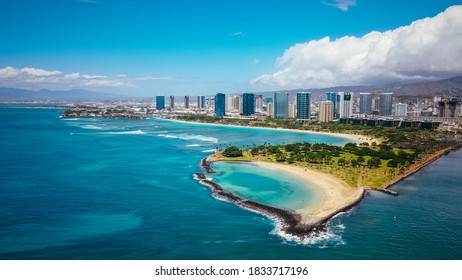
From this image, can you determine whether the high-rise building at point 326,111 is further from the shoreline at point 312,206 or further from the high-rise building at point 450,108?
the shoreline at point 312,206

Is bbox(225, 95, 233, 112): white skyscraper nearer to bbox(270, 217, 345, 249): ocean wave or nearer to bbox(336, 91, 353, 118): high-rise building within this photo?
bbox(336, 91, 353, 118): high-rise building

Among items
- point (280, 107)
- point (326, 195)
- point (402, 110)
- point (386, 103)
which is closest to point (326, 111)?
point (280, 107)

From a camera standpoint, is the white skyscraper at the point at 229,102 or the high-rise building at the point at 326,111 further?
the white skyscraper at the point at 229,102

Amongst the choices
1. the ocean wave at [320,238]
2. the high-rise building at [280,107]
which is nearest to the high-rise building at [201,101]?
the high-rise building at [280,107]

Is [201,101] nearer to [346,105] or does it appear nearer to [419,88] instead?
[346,105]

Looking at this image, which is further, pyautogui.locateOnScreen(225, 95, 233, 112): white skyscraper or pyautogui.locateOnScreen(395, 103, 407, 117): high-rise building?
pyautogui.locateOnScreen(225, 95, 233, 112): white skyscraper

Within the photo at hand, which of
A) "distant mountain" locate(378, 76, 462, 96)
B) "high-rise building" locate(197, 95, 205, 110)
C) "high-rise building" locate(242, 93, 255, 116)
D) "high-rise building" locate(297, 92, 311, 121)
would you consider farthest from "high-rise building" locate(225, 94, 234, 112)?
"distant mountain" locate(378, 76, 462, 96)
